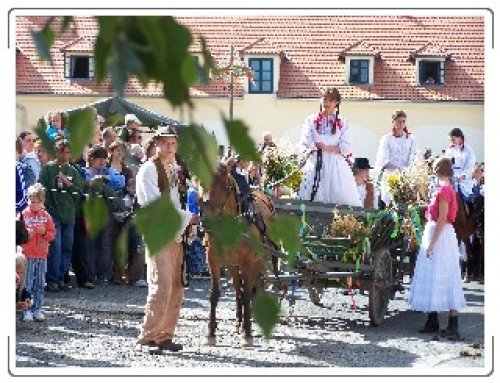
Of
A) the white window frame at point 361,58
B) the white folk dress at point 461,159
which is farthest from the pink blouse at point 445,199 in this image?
the white window frame at point 361,58

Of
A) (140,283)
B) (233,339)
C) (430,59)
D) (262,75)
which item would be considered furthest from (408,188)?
(262,75)

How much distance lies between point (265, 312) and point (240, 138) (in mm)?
263

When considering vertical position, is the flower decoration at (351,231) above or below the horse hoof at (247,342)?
above

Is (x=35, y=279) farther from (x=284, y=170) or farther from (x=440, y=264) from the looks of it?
(x=440, y=264)

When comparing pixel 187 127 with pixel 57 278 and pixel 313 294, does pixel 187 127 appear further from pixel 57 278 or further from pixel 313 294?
pixel 57 278

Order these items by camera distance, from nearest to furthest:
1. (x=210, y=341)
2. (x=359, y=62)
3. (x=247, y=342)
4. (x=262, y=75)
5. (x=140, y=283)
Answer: (x=247, y=342) < (x=210, y=341) < (x=140, y=283) < (x=359, y=62) < (x=262, y=75)

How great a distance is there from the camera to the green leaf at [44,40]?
176cm

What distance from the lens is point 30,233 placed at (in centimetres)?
1016

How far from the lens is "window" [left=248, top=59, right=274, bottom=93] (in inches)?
1346

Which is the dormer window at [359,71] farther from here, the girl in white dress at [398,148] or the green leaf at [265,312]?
the green leaf at [265,312]

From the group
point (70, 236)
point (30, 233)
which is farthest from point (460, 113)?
point (30, 233)

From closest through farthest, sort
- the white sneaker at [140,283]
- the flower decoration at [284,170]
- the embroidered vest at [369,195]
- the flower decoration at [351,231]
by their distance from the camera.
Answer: the flower decoration at [351,231] → the flower decoration at [284,170] → the embroidered vest at [369,195] → the white sneaker at [140,283]

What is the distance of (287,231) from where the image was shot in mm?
1915

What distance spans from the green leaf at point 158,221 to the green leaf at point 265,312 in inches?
7.4
